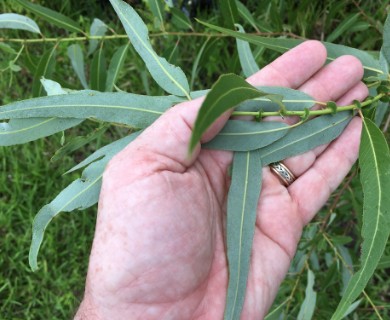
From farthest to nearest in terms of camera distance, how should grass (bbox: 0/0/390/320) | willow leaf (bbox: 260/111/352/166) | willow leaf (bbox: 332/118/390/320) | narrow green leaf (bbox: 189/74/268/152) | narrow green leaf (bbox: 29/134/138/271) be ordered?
1. grass (bbox: 0/0/390/320)
2. willow leaf (bbox: 260/111/352/166)
3. narrow green leaf (bbox: 29/134/138/271)
4. willow leaf (bbox: 332/118/390/320)
5. narrow green leaf (bbox: 189/74/268/152)

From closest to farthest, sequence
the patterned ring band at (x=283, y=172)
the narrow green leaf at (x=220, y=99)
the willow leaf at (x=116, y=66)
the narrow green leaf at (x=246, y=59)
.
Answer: the narrow green leaf at (x=220, y=99), the patterned ring band at (x=283, y=172), the narrow green leaf at (x=246, y=59), the willow leaf at (x=116, y=66)

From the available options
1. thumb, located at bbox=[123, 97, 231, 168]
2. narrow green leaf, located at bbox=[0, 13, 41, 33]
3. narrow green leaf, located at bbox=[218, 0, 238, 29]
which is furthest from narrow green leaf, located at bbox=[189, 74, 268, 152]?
narrow green leaf, located at bbox=[0, 13, 41, 33]

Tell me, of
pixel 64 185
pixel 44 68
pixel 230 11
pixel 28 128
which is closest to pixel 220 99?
A: pixel 28 128

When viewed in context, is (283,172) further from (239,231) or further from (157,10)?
(157,10)

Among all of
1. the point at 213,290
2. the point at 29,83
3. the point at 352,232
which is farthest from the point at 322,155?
the point at 29,83

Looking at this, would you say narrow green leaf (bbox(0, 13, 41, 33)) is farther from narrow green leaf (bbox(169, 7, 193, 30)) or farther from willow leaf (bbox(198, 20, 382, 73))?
willow leaf (bbox(198, 20, 382, 73))

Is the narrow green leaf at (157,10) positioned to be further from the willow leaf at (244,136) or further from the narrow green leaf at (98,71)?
the willow leaf at (244,136)

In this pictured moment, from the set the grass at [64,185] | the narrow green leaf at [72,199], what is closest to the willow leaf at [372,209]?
the narrow green leaf at [72,199]
